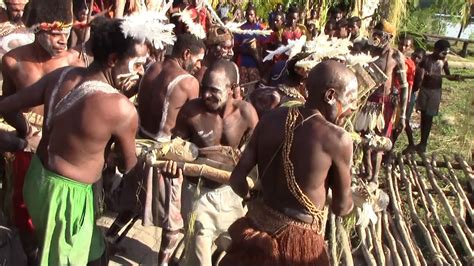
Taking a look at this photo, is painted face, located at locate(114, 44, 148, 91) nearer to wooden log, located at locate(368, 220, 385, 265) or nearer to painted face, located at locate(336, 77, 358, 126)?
painted face, located at locate(336, 77, 358, 126)

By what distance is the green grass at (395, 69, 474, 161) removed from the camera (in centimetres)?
815

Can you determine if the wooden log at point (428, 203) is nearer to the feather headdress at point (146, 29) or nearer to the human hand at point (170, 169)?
the human hand at point (170, 169)

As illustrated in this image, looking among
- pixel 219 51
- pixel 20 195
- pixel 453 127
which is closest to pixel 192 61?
pixel 219 51

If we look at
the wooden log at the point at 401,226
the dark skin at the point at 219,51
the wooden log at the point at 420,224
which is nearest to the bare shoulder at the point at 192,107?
the dark skin at the point at 219,51

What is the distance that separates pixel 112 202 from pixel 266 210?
2.35 m

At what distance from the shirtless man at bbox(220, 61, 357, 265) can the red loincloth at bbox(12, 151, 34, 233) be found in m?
Result: 1.28

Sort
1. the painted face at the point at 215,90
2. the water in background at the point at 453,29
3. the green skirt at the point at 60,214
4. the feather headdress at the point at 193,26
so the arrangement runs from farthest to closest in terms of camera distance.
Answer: the water in background at the point at 453,29 → the feather headdress at the point at 193,26 → the painted face at the point at 215,90 → the green skirt at the point at 60,214

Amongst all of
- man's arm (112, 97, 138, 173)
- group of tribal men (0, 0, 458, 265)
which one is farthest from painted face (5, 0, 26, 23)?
man's arm (112, 97, 138, 173)

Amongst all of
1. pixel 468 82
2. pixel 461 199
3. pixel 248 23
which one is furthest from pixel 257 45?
pixel 468 82

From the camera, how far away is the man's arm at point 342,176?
109 inches

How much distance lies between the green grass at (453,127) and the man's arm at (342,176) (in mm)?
4955

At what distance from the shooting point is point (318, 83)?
2789 millimetres

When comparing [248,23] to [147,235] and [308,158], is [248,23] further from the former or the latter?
[308,158]

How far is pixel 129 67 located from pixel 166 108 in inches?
47.6
